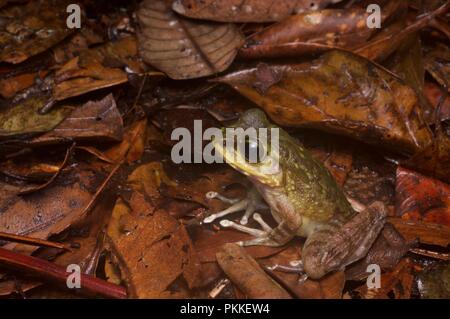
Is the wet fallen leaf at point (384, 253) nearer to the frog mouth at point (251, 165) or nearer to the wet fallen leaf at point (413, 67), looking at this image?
the frog mouth at point (251, 165)

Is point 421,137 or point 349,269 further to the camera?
point 421,137

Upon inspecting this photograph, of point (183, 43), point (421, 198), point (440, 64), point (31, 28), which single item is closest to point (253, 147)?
point (183, 43)

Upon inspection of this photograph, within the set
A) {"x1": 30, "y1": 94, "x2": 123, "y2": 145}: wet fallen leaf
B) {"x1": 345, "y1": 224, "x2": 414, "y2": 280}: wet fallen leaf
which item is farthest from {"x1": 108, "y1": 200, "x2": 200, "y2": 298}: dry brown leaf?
{"x1": 345, "y1": 224, "x2": 414, "y2": 280}: wet fallen leaf

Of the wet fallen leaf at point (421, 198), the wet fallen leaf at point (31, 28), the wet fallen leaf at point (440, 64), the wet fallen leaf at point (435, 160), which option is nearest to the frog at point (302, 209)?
the wet fallen leaf at point (421, 198)

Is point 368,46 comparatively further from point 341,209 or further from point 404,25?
point 341,209

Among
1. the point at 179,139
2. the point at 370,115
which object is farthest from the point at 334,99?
the point at 179,139

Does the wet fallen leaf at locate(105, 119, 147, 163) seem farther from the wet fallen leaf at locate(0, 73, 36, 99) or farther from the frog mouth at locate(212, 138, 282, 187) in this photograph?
the wet fallen leaf at locate(0, 73, 36, 99)
